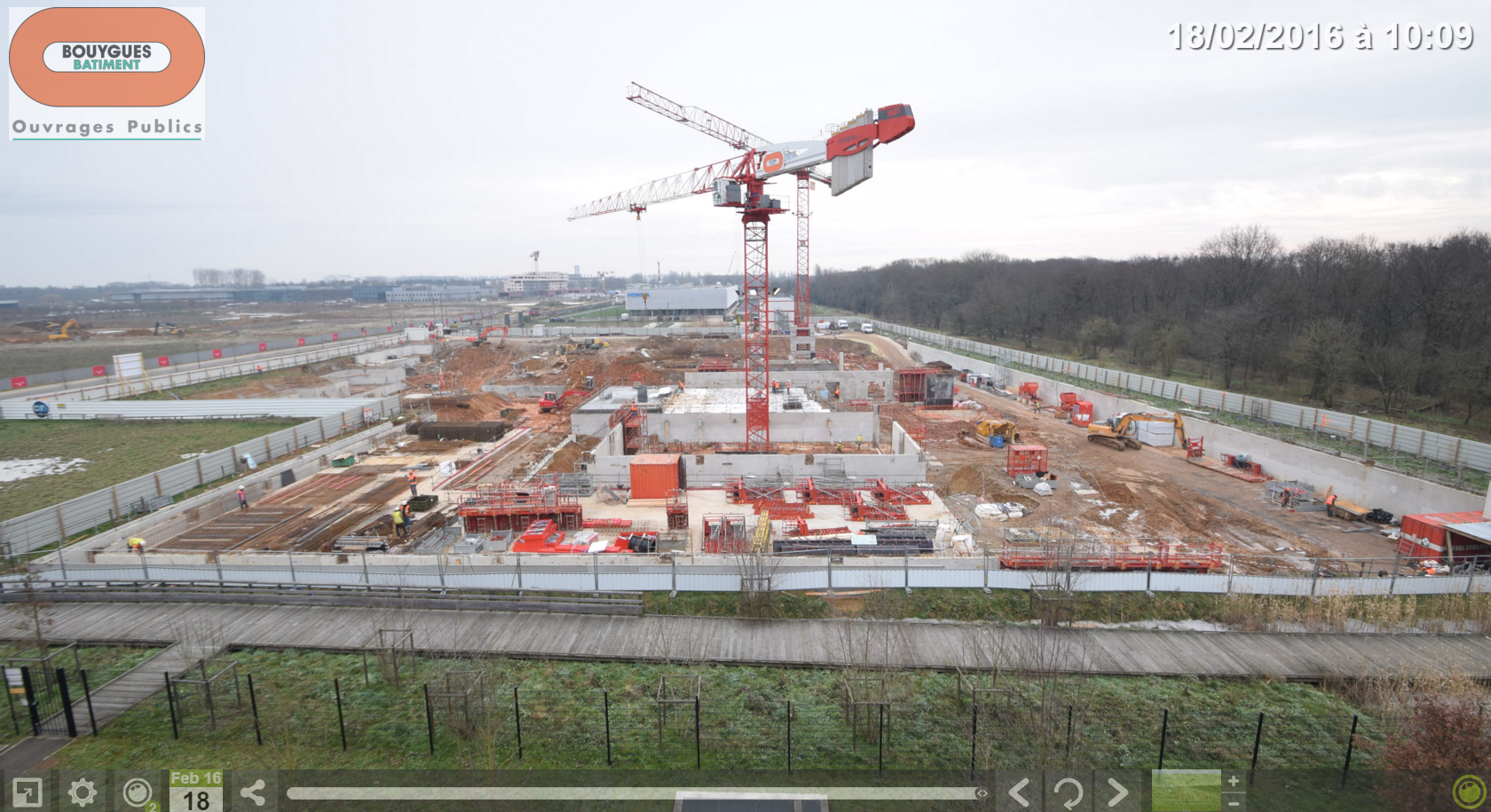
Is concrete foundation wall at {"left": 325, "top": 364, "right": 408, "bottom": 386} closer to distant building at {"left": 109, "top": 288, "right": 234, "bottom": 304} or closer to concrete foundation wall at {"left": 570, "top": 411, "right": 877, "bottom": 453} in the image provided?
concrete foundation wall at {"left": 570, "top": 411, "right": 877, "bottom": 453}

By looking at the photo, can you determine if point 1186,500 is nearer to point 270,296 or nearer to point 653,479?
point 653,479

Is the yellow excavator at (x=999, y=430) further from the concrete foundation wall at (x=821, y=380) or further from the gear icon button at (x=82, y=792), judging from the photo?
the gear icon button at (x=82, y=792)

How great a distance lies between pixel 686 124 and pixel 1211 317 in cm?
3793

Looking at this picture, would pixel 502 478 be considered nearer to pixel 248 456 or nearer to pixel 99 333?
pixel 248 456

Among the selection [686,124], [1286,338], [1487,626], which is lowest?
[1487,626]

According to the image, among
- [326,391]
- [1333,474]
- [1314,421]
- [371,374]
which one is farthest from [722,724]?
[371,374]

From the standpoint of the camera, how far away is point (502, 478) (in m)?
25.8

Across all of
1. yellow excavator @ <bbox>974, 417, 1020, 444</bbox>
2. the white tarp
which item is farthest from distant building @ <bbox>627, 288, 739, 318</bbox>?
the white tarp

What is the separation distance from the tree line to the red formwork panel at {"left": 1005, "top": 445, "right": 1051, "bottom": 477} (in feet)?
57.3

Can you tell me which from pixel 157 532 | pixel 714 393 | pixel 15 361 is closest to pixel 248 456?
pixel 157 532

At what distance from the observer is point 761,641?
13.1 metres

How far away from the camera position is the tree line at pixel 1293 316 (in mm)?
29594

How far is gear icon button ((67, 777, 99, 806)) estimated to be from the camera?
28.4 ft

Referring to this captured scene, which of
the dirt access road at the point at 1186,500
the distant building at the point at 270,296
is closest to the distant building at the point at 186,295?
the distant building at the point at 270,296
